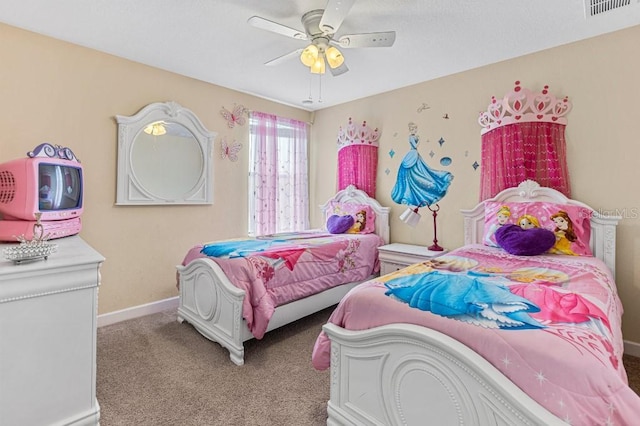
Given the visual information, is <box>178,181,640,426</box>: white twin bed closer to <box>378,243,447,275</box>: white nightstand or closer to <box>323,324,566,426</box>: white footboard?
<box>323,324,566,426</box>: white footboard

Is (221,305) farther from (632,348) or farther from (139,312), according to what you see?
(632,348)

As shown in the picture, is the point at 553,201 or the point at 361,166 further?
the point at 361,166

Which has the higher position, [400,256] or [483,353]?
[400,256]

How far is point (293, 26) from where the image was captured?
7.89 ft

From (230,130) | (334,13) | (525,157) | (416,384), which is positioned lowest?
(416,384)

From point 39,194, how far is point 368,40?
2.24 m

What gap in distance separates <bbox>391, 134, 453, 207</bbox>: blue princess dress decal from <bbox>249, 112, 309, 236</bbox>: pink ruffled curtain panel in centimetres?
148

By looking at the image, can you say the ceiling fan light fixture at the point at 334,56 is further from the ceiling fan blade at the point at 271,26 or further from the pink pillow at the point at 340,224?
the pink pillow at the point at 340,224

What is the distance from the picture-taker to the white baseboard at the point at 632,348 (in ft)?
7.87

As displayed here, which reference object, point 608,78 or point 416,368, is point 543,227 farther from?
point 416,368

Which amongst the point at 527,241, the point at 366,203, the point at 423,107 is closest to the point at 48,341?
the point at 527,241

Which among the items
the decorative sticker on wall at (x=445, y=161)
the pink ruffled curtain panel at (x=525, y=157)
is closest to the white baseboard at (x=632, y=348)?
the pink ruffled curtain panel at (x=525, y=157)

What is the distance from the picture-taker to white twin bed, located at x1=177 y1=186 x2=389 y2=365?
2201mm

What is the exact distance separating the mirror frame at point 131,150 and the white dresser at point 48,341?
A: 6.09ft
